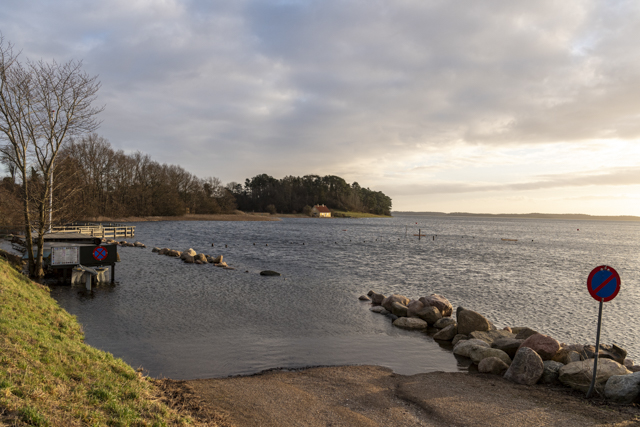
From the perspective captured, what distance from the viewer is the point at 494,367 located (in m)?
10.4

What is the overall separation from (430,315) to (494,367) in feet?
17.5

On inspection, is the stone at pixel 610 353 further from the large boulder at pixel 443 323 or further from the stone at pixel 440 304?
the stone at pixel 440 304

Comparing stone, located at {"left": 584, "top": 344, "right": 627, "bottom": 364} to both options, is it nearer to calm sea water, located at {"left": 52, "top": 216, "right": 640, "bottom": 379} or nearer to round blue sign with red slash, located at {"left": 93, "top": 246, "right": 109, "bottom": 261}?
calm sea water, located at {"left": 52, "top": 216, "right": 640, "bottom": 379}

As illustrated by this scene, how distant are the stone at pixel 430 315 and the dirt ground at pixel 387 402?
225 inches

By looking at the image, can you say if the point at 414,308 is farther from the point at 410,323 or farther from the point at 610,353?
the point at 610,353

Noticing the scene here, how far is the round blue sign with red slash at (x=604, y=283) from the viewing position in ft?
26.8

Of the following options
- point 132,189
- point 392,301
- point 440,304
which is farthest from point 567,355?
point 132,189

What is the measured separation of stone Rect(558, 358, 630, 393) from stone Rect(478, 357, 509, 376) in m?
1.40

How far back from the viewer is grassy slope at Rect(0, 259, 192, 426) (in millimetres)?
4551

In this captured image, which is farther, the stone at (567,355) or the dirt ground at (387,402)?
the stone at (567,355)

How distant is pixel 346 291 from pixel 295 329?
8.23m

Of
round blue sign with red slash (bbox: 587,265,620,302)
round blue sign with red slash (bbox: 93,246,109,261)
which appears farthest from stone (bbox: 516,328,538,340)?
round blue sign with red slash (bbox: 93,246,109,261)

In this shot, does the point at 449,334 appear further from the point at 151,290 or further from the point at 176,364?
the point at 151,290

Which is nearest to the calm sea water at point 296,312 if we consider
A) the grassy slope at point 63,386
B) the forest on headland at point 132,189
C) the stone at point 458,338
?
the stone at point 458,338
